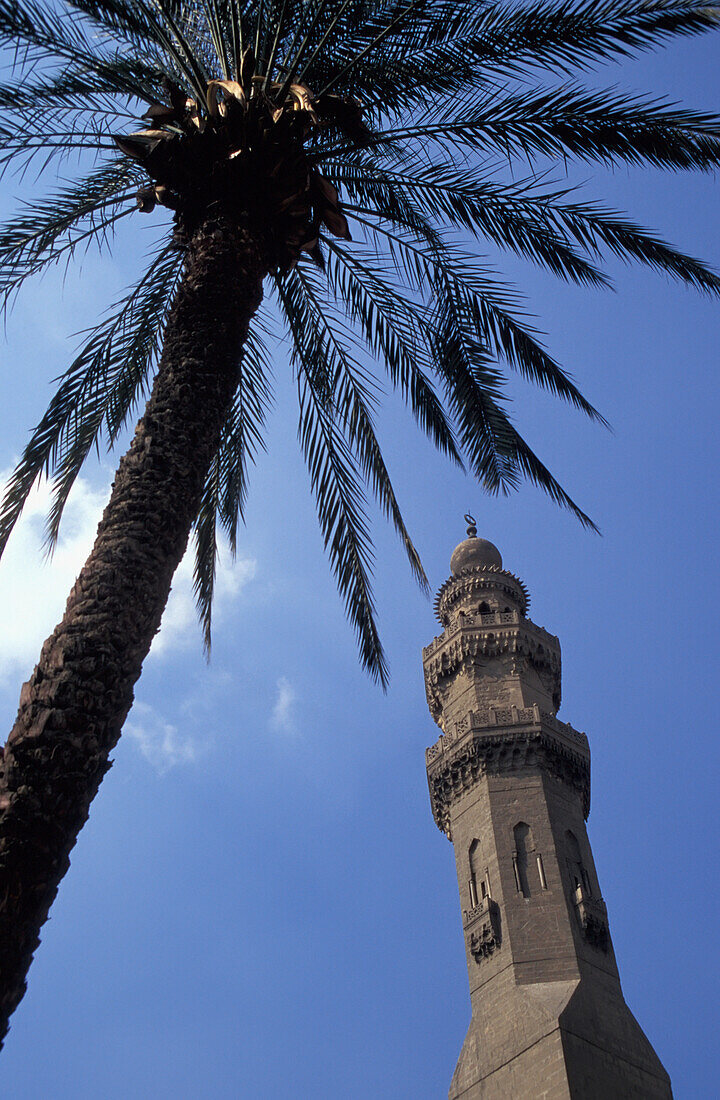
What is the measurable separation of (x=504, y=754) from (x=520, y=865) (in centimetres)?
267

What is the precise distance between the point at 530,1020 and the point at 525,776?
18.7 ft

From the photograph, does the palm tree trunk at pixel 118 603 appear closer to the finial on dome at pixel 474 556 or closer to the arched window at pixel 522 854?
the arched window at pixel 522 854

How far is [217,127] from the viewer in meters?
6.69

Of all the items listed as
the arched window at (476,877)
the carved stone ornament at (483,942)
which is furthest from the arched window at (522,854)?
the carved stone ornament at (483,942)

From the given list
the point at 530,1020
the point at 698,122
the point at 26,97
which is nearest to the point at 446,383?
the point at 698,122

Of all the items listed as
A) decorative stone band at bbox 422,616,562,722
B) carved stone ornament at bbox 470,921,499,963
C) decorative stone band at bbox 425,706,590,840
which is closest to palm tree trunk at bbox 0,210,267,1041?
carved stone ornament at bbox 470,921,499,963

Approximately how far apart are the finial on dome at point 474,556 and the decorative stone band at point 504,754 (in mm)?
5841

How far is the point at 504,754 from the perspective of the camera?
75.8 ft

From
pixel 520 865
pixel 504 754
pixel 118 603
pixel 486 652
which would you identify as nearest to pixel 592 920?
pixel 520 865

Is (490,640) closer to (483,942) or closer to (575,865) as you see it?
(575,865)

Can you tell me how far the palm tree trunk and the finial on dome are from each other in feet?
73.8

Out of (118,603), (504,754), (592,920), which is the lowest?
(118,603)

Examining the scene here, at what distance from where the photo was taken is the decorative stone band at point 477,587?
28.0 m

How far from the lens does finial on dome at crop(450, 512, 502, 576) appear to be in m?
28.9
